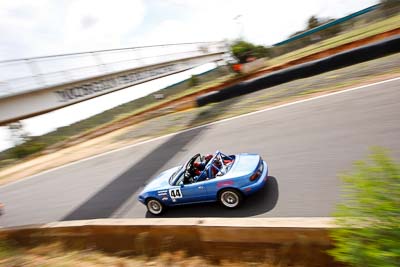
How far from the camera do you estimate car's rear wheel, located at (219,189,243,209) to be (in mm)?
5828

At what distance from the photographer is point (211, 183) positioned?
5.96 meters

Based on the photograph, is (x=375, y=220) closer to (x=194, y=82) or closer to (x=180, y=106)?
(x=180, y=106)

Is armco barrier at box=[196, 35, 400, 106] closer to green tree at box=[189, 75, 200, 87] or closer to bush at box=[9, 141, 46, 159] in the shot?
bush at box=[9, 141, 46, 159]

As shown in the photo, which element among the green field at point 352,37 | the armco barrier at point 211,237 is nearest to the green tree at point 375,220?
the armco barrier at point 211,237

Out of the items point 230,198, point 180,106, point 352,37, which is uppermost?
point 352,37

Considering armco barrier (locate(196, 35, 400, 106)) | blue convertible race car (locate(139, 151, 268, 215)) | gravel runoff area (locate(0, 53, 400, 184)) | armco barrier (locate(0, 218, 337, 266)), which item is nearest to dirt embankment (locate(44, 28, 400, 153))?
gravel runoff area (locate(0, 53, 400, 184))

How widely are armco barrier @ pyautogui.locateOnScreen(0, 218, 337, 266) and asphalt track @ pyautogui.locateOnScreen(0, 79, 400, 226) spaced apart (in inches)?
58.7

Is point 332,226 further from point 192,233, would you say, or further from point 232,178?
point 232,178

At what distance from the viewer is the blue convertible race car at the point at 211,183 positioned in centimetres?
577

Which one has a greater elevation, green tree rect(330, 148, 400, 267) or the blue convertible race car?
green tree rect(330, 148, 400, 267)

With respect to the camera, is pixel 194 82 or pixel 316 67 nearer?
pixel 316 67

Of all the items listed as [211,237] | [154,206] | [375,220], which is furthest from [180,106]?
[375,220]

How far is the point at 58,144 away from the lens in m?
20.3

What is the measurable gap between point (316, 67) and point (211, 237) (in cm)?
1219
